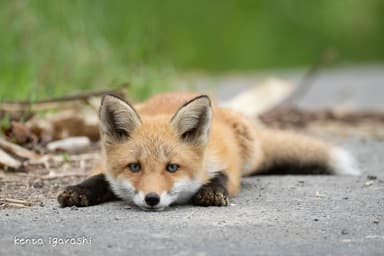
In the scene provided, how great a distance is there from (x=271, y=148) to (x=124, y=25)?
381 centimetres

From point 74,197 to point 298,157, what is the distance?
2074mm

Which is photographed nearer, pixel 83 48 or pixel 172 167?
pixel 172 167

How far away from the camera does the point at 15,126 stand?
254 inches

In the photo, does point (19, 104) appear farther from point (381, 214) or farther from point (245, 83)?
point (245, 83)

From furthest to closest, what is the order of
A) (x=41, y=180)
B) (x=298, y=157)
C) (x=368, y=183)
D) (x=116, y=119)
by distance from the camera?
(x=298, y=157) → (x=41, y=180) → (x=368, y=183) → (x=116, y=119)

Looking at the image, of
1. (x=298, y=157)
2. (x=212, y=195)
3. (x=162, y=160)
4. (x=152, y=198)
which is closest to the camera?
(x=152, y=198)

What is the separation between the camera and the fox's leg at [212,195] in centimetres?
490

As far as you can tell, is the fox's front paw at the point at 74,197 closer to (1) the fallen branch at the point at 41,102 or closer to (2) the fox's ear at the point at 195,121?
(2) the fox's ear at the point at 195,121

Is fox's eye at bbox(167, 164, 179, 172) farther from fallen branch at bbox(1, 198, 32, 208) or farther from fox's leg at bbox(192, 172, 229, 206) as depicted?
fallen branch at bbox(1, 198, 32, 208)

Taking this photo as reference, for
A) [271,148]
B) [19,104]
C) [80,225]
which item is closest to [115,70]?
[19,104]

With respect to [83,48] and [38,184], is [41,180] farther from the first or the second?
[83,48]

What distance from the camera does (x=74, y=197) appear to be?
4.87 metres

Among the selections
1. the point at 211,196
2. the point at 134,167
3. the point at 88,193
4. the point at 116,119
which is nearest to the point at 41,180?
the point at 88,193

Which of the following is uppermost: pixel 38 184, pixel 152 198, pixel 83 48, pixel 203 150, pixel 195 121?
pixel 83 48
